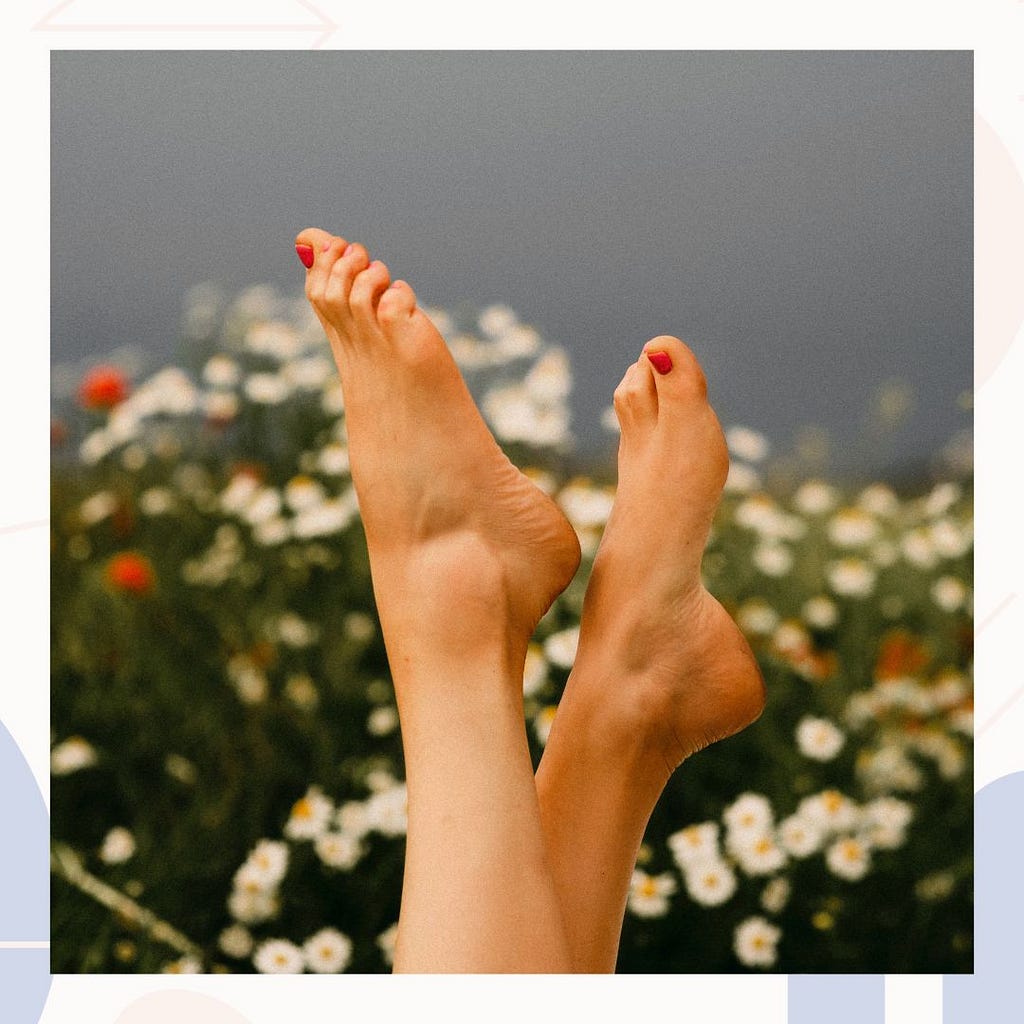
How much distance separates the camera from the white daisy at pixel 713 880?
53.1 inches

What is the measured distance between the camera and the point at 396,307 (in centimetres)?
98

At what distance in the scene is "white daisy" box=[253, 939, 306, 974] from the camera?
1324 mm

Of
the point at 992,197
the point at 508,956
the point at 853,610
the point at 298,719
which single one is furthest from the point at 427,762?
the point at 992,197

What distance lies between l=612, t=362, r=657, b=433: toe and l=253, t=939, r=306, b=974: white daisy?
0.66 meters

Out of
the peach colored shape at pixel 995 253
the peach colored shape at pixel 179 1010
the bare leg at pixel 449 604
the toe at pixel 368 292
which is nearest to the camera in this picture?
the bare leg at pixel 449 604

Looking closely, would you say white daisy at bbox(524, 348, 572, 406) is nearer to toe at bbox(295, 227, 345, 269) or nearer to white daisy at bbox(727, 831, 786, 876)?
→ toe at bbox(295, 227, 345, 269)

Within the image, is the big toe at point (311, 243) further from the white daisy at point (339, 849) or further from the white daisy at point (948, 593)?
the white daisy at point (948, 593)

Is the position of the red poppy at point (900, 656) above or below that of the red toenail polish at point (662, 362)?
below

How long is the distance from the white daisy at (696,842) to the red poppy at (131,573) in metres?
0.62

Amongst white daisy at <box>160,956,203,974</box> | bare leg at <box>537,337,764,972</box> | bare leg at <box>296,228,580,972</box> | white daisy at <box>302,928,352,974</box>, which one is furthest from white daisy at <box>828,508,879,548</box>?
white daisy at <box>160,956,203,974</box>

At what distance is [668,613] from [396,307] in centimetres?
32

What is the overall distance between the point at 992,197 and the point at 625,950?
0.86m

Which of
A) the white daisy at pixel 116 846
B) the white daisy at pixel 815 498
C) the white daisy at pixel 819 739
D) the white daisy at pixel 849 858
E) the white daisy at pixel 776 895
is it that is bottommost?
the white daisy at pixel 776 895

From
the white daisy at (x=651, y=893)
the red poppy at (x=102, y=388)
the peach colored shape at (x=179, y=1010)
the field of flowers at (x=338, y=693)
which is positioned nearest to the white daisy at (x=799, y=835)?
the field of flowers at (x=338, y=693)
